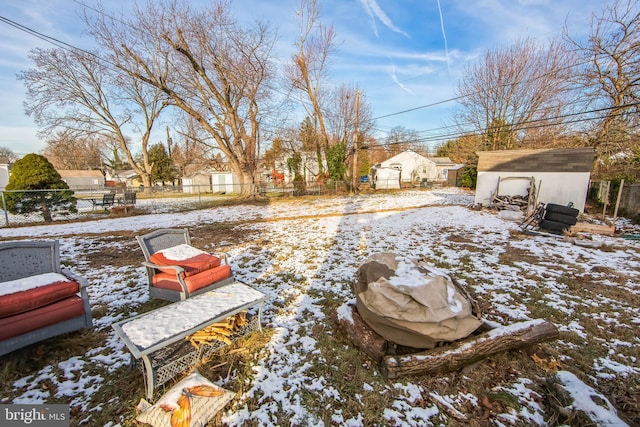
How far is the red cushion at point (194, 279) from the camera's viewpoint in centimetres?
302

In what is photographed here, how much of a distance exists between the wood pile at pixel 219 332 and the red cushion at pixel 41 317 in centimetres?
139

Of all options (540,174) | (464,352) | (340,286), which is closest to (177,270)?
(340,286)

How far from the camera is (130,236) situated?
7289mm

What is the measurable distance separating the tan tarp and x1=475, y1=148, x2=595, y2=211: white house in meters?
10.8

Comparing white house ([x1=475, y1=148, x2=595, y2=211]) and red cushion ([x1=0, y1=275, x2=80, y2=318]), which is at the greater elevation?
white house ([x1=475, y1=148, x2=595, y2=211])

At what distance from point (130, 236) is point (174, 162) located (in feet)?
91.7

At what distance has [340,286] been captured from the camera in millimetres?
3965

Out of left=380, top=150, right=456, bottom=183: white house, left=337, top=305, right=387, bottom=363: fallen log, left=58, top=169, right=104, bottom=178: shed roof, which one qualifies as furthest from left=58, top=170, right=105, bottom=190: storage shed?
left=337, top=305, right=387, bottom=363: fallen log

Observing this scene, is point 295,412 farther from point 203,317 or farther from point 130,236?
point 130,236

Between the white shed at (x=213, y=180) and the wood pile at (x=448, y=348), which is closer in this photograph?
the wood pile at (x=448, y=348)

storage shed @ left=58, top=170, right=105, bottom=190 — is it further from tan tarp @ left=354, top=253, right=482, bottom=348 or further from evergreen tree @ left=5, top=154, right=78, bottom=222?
tan tarp @ left=354, top=253, right=482, bottom=348

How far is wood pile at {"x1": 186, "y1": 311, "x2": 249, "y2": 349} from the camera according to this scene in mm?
2295

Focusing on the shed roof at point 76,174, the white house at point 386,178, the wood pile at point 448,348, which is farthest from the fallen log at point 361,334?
the shed roof at point 76,174

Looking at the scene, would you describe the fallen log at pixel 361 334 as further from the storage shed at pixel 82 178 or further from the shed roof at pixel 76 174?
the shed roof at pixel 76 174
